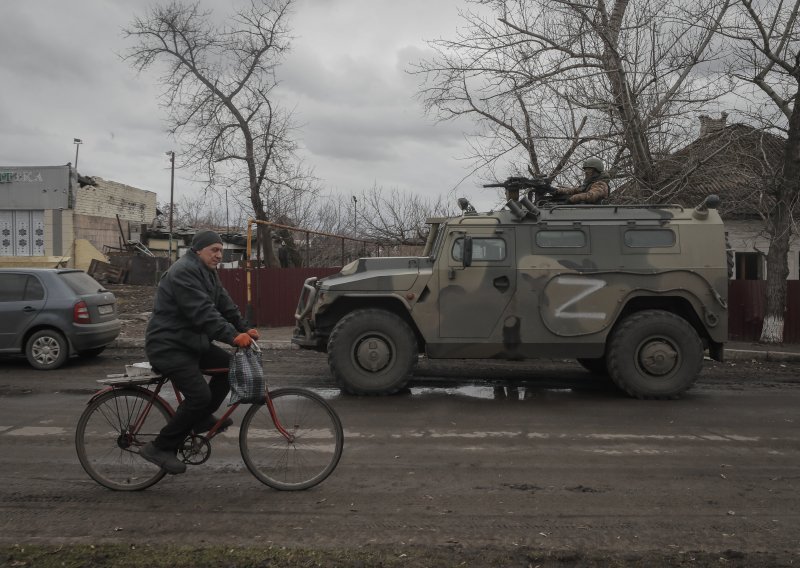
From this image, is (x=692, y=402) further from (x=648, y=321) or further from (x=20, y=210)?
(x=20, y=210)

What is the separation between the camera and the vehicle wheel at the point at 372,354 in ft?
27.2

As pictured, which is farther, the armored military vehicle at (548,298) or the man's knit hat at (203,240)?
the armored military vehicle at (548,298)

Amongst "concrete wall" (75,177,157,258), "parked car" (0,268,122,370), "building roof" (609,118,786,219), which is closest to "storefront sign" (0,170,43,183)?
"concrete wall" (75,177,157,258)

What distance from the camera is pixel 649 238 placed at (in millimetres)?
8508

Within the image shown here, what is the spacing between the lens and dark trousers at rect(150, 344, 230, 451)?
4.58m

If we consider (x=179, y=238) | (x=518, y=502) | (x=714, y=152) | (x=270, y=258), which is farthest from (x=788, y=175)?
(x=179, y=238)

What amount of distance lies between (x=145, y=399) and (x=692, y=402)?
6364mm

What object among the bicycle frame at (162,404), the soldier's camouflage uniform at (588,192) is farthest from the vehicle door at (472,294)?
the bicycle frame at (162,404)

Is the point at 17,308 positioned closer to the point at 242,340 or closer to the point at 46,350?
the point at 46,350

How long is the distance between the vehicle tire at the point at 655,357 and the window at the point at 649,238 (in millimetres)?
919

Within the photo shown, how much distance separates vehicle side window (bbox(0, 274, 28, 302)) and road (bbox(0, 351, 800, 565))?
299 centimetres

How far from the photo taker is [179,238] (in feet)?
119

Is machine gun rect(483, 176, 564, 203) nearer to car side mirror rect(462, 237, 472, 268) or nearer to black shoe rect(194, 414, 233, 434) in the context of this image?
car side mirror rect(462, 237, 472, 268)

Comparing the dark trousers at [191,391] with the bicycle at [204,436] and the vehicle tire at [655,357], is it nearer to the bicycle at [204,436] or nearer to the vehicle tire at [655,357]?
the bicycle at [204,436]
